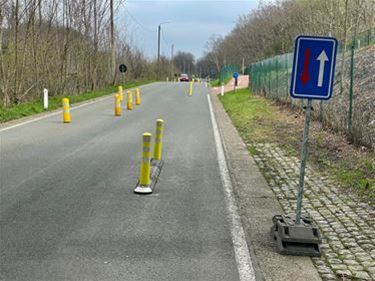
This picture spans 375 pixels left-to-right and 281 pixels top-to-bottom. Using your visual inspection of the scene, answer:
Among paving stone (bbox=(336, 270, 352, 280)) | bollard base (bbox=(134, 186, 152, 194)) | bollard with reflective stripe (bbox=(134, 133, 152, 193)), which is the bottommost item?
paving stone (bbox=(336, 270, 352, 280))

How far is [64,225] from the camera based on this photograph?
566cm

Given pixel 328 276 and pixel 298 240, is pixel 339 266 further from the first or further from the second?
pixel 298 240

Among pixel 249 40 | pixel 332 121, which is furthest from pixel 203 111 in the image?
pixel 249 40

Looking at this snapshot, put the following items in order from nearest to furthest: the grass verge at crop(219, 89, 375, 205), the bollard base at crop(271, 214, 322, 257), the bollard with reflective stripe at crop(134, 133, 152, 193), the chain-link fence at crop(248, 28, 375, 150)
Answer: the bollard base at crop(271, 214, 322, 257) → the bollard with reflective stripe at crop(134, 133, 152, 193) → the grass verge at crop(219, 89, 375, 205) → the chain-link fence at crop(248, 28, 375, 150)

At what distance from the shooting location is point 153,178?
805cm

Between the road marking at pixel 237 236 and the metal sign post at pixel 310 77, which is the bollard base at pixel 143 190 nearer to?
the road marking at pixel 237 236

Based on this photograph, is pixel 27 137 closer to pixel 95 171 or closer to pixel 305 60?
pixel 95 171

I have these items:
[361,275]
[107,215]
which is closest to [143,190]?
[107,215]

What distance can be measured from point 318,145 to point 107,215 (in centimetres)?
655

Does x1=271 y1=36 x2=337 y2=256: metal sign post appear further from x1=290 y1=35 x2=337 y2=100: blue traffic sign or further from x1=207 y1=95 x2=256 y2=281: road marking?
x1=207 y1=95 x2=256 y2=281: road marking

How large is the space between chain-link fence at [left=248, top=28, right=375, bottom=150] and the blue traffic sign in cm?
531

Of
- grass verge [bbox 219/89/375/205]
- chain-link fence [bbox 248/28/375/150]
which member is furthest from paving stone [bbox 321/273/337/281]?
chain-link fence [bbox 248/28/375/150]

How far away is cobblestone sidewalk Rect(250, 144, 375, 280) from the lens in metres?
4.73

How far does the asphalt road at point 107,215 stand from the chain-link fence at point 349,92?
3.27 metres
